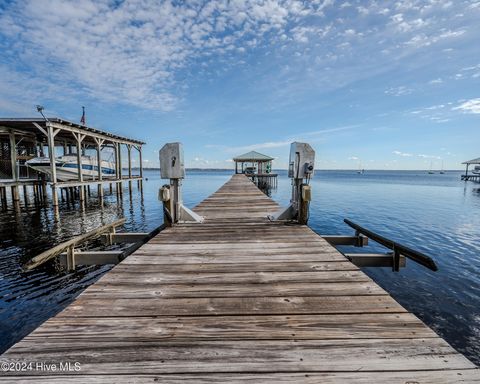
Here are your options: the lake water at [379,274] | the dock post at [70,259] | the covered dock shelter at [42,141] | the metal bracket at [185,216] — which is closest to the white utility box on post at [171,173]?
the metal bracket at [185,216]

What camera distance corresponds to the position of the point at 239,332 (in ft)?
5.97

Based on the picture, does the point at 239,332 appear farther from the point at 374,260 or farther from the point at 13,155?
the point at 13,155

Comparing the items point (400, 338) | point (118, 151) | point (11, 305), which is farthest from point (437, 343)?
point (118, 151)

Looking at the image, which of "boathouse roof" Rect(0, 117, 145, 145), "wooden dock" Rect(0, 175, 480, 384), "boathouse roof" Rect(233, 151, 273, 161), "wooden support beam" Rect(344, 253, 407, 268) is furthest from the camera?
"boathouse roof" Rect(233, 151, 273, 161)

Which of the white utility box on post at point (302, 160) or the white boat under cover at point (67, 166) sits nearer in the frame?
the white utility box on post at point (302, 160)

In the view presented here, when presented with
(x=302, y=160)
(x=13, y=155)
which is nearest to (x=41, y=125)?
(x=13, y=155)

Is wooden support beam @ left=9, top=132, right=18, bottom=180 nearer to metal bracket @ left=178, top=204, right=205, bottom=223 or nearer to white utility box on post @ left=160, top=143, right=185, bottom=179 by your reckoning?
white utility box on post @ left=160, top=143, right=185, bottom=179

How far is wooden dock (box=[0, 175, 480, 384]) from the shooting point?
1439 mm

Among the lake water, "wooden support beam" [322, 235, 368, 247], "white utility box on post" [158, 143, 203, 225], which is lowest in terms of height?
the lake water

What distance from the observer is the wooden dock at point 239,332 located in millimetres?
1439

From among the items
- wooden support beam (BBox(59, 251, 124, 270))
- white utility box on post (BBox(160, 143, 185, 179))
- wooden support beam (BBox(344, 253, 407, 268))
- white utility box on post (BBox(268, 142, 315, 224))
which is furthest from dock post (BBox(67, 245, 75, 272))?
wooden support beam (BBox(344, 253, 407, 268))

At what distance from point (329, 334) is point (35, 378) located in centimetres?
202

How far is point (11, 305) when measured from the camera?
195 inches

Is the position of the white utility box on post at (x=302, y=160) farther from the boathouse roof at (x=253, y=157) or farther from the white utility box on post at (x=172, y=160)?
the boathouse roof at (x=253, y=157)
